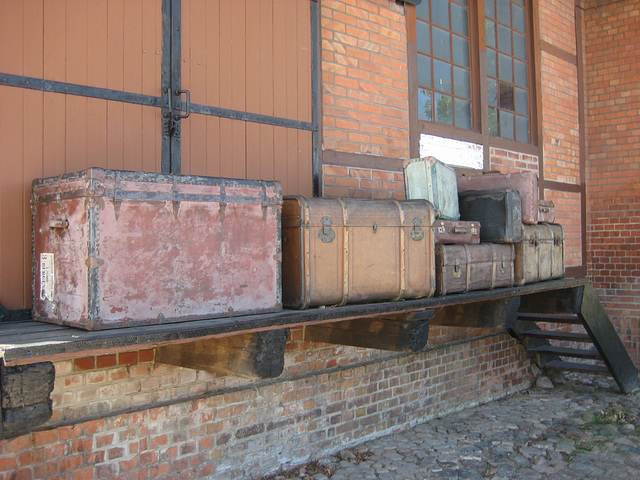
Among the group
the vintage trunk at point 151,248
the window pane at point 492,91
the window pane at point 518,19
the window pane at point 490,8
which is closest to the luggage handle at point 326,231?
the vintage trunk at point 151,248

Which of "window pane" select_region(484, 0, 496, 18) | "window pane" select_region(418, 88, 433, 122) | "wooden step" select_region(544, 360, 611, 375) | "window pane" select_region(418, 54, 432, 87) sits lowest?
"wooden step" select_region(544, 360, 611, 375)

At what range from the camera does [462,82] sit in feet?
18.7

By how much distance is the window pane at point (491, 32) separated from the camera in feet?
19.7

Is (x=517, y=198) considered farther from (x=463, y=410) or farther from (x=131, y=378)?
(x=131, y=378)

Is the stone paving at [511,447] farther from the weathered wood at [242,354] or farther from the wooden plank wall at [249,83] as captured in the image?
the wooden plank wall at [249,83]

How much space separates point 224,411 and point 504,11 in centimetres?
512

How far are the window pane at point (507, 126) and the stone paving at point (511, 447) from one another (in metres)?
2.70

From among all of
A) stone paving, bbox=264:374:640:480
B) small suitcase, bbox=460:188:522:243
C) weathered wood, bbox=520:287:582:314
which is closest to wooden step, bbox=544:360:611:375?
stone paving, bbox=264:374:640:480

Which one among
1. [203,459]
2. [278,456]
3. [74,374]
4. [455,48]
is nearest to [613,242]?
[455,48]

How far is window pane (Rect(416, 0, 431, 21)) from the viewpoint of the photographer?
17.2 feet

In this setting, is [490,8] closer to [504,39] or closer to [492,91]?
[504,39]

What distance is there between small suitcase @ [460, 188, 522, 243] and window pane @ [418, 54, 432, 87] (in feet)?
4.66

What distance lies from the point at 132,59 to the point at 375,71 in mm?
2025

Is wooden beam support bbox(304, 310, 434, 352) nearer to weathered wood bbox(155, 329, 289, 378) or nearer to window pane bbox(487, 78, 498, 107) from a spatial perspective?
weathered wood bbox(155, 329, 289, 378)
